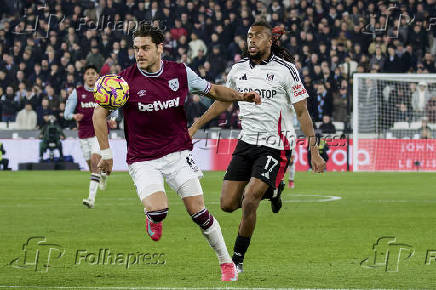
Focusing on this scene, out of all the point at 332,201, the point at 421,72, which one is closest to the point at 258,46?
the point at 332,201

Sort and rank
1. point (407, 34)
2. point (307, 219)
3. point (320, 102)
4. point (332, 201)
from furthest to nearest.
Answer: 1. point (407, 34)
2. point (320, 102)
3. point (332, 201)
4. point (307, 219)

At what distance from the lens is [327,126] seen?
26891 mm

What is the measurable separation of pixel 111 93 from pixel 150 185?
2.86 ft

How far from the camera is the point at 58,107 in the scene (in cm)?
2816

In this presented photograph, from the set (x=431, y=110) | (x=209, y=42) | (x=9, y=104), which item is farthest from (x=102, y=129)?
(x=209, y=42)

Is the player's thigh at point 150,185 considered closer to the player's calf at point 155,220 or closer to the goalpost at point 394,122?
the player's calf at point 155,220

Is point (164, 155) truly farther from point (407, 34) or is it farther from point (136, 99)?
point (407, 34)

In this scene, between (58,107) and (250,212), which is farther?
(58,107)

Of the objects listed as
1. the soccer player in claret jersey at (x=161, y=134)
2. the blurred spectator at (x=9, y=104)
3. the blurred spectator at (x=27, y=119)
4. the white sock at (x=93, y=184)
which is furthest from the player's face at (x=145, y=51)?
the blurred spectator at (x=9, y=104)

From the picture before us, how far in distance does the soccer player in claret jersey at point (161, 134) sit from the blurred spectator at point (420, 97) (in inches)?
787

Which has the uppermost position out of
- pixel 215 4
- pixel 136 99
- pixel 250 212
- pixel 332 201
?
pixel 215 4

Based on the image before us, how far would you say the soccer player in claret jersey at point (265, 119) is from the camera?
9039 millimetres

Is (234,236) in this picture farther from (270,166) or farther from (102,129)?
(102,129)

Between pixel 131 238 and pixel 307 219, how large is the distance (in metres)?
3.49
